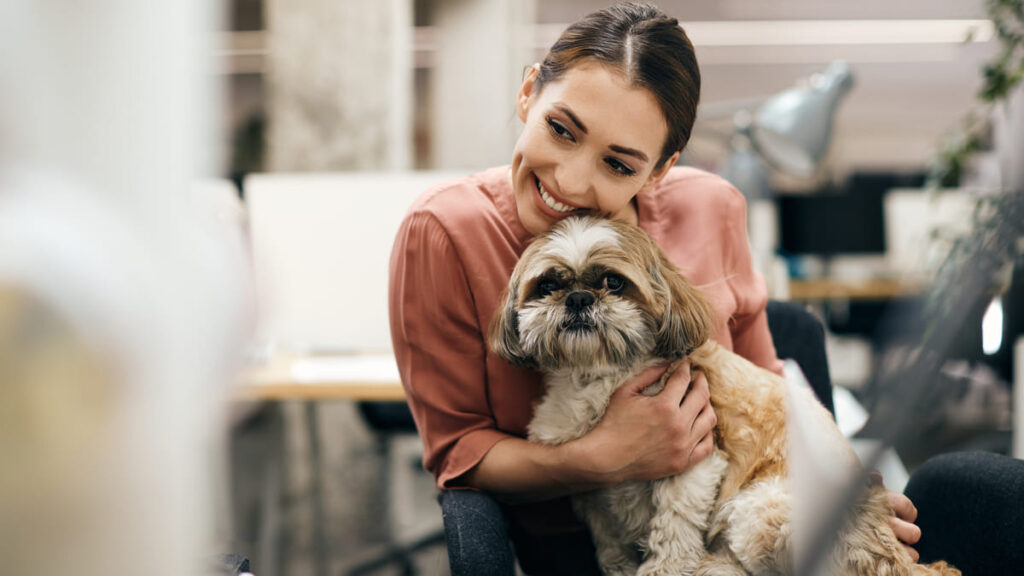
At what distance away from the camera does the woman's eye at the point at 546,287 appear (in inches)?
45.9

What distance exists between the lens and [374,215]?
2.69 metres

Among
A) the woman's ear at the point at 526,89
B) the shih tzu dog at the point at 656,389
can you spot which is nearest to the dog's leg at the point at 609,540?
the shih tzu dog at the point at 656,389

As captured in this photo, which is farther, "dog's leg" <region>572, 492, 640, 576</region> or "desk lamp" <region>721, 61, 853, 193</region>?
"desk lamp" <region>721, 61, 853, 193</region>

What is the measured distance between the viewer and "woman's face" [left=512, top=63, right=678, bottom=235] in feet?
3.61

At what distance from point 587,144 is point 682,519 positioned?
578mm

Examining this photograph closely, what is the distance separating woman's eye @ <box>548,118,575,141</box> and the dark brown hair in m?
0.07

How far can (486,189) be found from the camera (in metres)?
1.33

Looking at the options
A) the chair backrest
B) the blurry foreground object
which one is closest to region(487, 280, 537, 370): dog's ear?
the blurry foreground object

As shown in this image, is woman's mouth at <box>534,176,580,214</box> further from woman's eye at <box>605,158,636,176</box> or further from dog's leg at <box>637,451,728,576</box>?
dog's leg at <box>637,451,728,576</box>

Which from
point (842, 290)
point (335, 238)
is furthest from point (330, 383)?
point (842, 290)

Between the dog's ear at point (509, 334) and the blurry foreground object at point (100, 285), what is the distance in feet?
2.47

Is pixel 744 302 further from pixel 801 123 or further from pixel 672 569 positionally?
pixel 801 123

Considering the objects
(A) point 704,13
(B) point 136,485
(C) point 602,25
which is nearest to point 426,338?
(C) point 602,25

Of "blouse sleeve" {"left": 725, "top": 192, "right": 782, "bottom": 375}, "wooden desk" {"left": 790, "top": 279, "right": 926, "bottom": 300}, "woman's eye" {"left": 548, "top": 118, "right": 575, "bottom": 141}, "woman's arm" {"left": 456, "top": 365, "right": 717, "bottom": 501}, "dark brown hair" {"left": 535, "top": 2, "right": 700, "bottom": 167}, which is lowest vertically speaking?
"wooden desk" {"left": 790, "top": 279, "right": 926, "bottom": 300}
